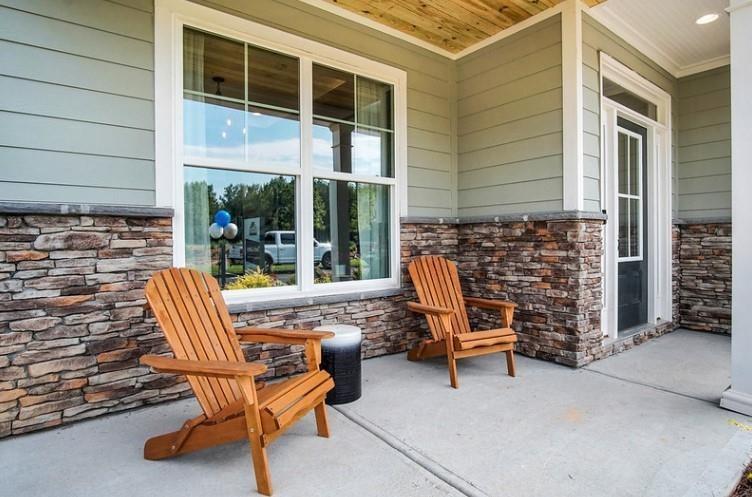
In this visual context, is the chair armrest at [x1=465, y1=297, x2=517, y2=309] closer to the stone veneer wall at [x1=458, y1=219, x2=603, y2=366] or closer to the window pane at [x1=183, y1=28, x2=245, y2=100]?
the stone veneer wall at [x1=458, y1=219, x2=603, y2=366]

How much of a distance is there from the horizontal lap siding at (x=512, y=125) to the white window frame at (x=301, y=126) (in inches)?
30.2

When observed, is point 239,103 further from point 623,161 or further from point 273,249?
point 623,161

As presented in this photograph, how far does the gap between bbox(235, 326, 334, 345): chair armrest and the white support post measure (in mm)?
2467

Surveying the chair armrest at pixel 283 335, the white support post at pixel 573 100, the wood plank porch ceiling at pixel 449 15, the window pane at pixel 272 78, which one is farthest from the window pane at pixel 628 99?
the chair armrest at pixel 283 335

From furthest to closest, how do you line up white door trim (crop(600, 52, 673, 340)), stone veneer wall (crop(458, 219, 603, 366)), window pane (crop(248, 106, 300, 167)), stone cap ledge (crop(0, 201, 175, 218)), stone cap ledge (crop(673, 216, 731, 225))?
stone cap ledge (crop(673, 216, 731, 225)) < white door trim (crop(600, 52, 673, 340)) < stone veneer wall (crop(458, 219, 603, 366)) < window pane (crop(248, 106, 300, 167)) < stone cap ledge (crop(0, 201, 175, 218))

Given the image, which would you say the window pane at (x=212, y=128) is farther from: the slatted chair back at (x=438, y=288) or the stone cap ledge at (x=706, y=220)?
the stone cap ledge at (x=706, y=220)

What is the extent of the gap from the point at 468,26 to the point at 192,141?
274 cm

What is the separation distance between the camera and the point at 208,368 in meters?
1.94

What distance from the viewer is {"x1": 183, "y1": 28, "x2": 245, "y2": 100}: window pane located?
9.98ft

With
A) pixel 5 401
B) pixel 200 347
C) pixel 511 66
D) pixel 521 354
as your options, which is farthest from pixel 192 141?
pixel 521 354

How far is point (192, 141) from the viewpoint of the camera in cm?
306

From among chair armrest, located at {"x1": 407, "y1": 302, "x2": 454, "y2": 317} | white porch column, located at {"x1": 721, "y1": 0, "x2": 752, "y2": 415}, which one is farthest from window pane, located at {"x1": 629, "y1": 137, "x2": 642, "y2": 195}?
chair armrest, located at {"x1": 407, "y1": 302, "x2": 454, "y2": 317}

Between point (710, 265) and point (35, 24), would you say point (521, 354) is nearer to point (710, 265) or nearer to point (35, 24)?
point (710, 265)

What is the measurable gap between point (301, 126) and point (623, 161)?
3321mm
